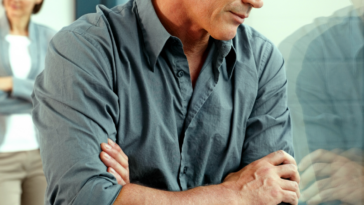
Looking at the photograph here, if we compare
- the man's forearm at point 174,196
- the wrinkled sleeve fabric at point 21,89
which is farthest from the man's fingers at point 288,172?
the wrinkled sleeve fabric at point 21,89

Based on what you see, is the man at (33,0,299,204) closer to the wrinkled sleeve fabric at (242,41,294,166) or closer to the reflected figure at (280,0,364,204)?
the wrinkled sleeve fabric at (242,41,294,166)

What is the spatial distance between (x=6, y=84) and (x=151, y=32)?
116cm

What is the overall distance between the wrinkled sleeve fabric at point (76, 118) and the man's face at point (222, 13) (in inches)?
11.3

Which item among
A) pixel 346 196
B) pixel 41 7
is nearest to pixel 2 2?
pixel 41 7

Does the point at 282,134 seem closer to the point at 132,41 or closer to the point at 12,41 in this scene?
the point at 132,41

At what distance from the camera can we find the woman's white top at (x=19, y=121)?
189 cm

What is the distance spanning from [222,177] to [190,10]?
513mm

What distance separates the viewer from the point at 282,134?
44.9 inches

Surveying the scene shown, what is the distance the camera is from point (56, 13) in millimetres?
2061

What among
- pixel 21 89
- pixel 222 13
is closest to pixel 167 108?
pixel 222 13

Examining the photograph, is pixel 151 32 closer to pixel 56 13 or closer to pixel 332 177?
pixel 332 177

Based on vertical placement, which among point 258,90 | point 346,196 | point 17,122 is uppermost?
point 258,90

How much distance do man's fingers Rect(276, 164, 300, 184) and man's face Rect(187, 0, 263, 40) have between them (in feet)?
1.34

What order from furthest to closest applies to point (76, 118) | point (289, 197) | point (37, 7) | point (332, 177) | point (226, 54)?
point (37, 7)
point (332, 177)
point (226, 54)
point (289, 197)
point (76, 118)
